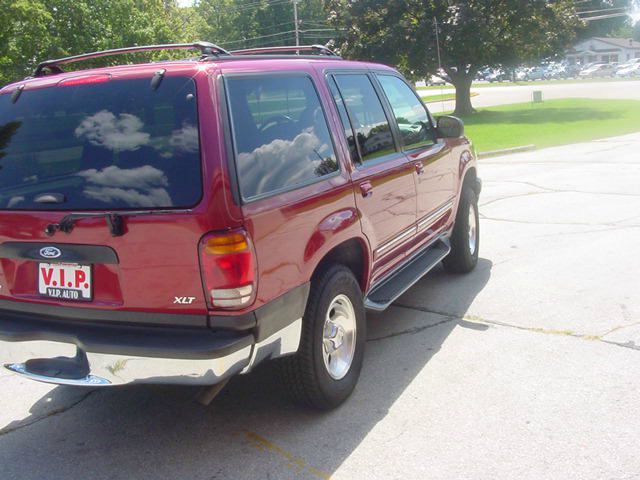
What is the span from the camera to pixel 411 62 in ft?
104

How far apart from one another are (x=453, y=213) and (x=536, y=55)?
28315 mm

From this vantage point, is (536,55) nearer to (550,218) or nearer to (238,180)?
(550,218)

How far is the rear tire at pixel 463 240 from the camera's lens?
245 inches

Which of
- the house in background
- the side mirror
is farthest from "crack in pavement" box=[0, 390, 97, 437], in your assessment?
the house in background

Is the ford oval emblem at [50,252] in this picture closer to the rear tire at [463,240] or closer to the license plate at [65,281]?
the license plate at [65,281]

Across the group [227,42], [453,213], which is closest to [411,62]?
[453,213]

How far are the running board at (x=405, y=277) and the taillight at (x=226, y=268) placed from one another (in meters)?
1.41

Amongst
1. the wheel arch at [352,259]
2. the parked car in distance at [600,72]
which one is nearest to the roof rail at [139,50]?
the wheel arch at [352,259]

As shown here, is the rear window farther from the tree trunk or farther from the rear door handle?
the tree trunk

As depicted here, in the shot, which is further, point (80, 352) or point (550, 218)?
point (550, 218)

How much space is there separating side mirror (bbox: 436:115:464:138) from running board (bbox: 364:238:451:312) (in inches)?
35.4

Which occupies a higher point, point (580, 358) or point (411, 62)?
point (411, 62)

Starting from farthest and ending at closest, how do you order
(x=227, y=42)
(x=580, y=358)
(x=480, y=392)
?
(x=227, y=42), (x=580, y=358), (x=480, y=392)

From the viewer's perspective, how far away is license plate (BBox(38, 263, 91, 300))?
3186 millimetres
